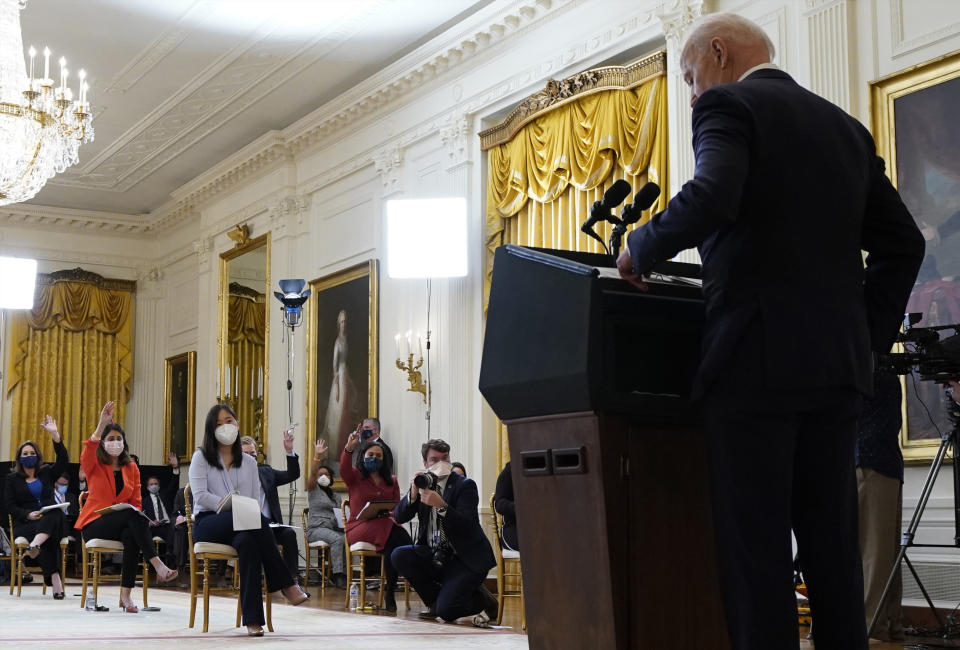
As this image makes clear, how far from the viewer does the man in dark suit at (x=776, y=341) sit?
2.02 metres

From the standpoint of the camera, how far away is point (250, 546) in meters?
6.14

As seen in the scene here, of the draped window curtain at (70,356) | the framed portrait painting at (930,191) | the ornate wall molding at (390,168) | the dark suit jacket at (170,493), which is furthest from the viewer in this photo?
the draped window curtain at (70,356)

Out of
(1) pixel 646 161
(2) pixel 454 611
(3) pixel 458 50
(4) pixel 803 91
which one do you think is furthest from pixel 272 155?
(4) pixel 803 91

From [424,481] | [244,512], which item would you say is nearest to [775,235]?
[244,512]

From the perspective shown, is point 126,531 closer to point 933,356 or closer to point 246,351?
point 246,351

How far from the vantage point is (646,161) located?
795cm

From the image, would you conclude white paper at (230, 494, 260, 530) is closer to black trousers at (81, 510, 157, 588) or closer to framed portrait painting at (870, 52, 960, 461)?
black trousers at (81, 510, 157, 588)

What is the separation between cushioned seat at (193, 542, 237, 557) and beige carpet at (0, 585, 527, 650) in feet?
1.37

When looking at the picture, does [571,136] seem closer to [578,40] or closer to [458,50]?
[578,40]

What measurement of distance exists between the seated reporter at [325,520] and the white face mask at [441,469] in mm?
2853

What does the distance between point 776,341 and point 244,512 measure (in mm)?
4567

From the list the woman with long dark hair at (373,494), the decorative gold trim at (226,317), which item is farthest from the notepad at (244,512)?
the decorative gold trim at (226,317)

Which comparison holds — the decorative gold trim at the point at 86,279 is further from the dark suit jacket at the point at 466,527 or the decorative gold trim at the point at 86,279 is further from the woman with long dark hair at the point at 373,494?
the dark suit jacket at the point at 466,527

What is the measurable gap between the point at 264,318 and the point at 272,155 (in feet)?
6.10
